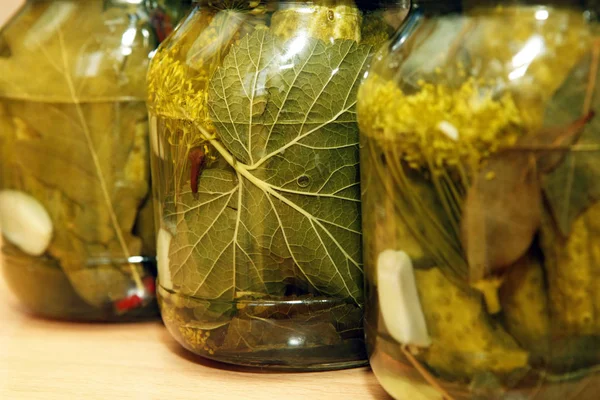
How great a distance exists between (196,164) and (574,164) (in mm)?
329

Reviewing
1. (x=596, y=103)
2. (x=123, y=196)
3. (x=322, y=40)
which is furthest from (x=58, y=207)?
(x=596, y=103)

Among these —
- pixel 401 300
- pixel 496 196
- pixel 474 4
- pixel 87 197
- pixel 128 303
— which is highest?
pixel 474 4

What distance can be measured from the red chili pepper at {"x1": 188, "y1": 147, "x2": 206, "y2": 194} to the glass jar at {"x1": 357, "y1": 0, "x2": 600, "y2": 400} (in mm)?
175

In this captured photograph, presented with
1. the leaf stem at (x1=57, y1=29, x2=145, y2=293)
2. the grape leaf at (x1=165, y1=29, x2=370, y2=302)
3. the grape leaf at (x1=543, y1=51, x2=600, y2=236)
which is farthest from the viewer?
the leaf stem at (x1=57, y1=29, x2=145, y2=293)

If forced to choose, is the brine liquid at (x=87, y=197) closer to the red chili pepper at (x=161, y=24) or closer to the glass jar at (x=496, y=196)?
the red chili pepper at (x=161, y=24)

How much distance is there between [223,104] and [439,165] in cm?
22

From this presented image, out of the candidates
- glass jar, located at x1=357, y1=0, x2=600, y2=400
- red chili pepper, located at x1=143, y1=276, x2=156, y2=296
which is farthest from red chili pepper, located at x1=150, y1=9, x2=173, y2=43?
glass jar, located at x1=357, y1=0, x2=600, y2=400

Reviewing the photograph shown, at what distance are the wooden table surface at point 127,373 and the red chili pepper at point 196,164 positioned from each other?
18 centimetres

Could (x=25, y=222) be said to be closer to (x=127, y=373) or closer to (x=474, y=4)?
(x=127, y=373)

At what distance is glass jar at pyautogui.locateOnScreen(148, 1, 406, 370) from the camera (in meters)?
0.71

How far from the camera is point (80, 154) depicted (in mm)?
908

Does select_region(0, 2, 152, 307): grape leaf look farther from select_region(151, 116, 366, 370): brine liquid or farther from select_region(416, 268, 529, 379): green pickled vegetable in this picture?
select_region(416, 268, 529, 379): green pickled vegetable

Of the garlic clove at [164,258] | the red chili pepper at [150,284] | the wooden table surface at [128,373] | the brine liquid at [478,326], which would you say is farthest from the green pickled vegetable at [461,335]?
the red chili pepper at [150,284]

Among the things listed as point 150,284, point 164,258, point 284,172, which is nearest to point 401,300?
point 284,172
